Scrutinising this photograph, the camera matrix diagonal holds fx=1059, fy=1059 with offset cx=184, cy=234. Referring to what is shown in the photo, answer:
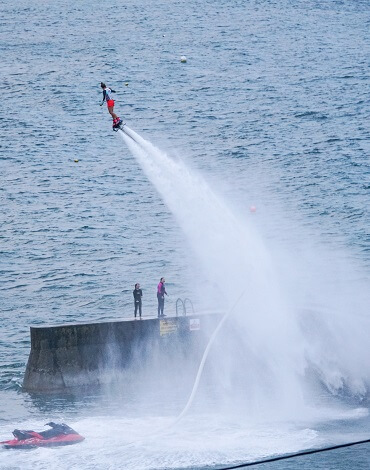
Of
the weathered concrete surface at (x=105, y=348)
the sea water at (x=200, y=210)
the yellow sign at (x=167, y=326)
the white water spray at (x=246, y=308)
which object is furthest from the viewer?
the yellow sign at (x=167, y=326)

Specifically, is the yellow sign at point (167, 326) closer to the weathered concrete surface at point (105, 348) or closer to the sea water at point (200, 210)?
the weathered concrete surface at point (105, 348)

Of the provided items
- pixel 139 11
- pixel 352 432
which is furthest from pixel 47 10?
pixel 352 432

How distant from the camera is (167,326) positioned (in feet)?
172

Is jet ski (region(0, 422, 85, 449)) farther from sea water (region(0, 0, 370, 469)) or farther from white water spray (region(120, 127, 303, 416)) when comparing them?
white water spray (region(120, 127, 303, 416))

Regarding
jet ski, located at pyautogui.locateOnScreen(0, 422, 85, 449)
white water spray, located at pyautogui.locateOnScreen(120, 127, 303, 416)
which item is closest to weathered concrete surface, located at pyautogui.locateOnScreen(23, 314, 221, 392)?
white water spray, located at pyautogui.locateOnScreen(120, 127, 303, 416)

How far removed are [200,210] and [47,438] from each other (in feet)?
78.7

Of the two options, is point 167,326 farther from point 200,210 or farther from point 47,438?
point 200,210

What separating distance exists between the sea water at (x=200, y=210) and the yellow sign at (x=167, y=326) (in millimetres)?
2684

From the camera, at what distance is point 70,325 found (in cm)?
5128

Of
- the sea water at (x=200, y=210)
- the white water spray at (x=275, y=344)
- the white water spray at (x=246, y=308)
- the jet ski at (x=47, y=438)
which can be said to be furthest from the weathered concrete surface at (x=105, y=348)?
the jet ski at (x=47, y=438)

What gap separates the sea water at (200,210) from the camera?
4788 centimetres

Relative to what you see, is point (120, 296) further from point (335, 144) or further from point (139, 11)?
point (139, 11)

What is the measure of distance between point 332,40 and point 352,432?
353ft

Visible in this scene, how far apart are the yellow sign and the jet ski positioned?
9324mm
